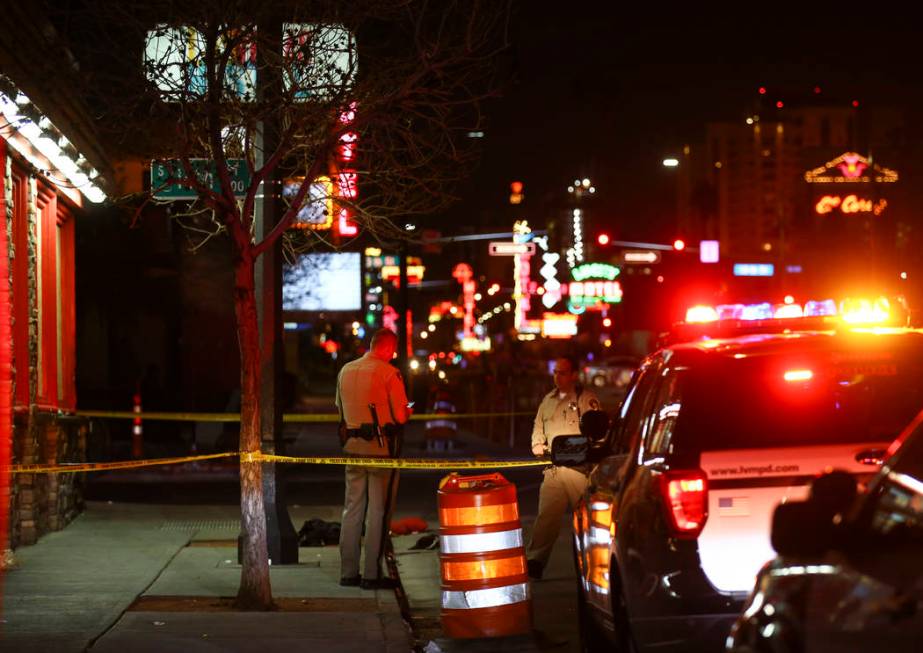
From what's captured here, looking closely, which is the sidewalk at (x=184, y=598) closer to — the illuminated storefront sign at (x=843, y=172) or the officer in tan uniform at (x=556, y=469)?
→ the officer in tan uniform at (x=556, y=469)

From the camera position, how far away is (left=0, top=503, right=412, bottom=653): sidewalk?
30.5 feet

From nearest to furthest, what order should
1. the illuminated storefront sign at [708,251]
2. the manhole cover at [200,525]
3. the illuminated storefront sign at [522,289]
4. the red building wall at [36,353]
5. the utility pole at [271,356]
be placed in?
the red building wall at [36,353] < the utility pole at [271,356] < the manhole cover at [200,525] < the illuminated storefront sign at [708,251] < the illuminated storefront sign at [522,289]

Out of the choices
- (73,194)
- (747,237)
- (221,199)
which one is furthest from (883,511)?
(747,237)

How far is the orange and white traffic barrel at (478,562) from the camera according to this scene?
9.47 metres

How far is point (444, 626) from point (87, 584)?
3.41m

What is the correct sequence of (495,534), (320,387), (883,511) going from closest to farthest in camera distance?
(883,511), (495,534), (320,387)

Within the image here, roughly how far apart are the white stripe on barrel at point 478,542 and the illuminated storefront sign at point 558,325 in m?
66.8

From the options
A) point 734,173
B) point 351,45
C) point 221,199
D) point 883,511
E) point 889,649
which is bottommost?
point 889,649

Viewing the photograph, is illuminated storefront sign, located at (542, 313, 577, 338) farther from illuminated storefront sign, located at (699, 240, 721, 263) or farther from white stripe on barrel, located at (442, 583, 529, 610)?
white stripe on barrel, located at (442, 583, 529, 610)

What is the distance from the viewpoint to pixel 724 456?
644 cm

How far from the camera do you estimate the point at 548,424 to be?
12547 mm

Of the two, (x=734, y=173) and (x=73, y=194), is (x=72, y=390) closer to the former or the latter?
(x=73, y=194)

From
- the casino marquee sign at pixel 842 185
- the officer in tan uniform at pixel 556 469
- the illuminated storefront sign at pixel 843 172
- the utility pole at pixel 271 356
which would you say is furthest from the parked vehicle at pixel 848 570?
the casino marquee sign at pixel 842 185

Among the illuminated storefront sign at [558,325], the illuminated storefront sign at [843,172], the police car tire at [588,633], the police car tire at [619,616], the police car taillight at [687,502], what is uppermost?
the illuminated storefront sign at [843,172]
